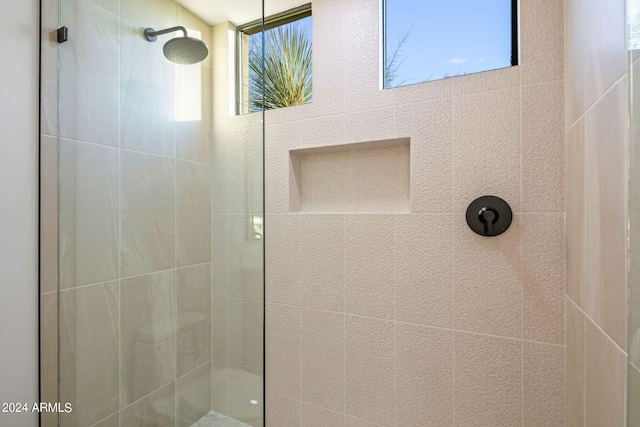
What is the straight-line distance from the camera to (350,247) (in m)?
1.21

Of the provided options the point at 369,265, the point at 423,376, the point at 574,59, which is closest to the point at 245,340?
the point at 369,265

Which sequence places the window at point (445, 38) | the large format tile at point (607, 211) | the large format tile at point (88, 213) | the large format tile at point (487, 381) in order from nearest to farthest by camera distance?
the large format tile at point (607, 211), the large format tile at point (88, 213), the large format tile at point (487, 381), the window at point (445, 38)

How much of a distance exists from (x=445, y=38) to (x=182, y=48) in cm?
96

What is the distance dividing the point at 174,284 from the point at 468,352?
0.98 m

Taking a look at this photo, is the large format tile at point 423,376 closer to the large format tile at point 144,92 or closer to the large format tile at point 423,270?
the large format tile at point 423,270

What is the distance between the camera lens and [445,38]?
117cm

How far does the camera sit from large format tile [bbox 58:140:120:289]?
84cm

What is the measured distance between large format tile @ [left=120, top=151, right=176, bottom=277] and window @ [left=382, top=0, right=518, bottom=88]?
0.91 m

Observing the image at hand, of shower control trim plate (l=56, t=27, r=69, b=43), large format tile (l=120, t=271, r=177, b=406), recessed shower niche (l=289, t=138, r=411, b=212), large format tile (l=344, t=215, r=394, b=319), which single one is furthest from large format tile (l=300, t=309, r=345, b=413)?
shower control trim plate (l=56, t=27, r=69, b=43)

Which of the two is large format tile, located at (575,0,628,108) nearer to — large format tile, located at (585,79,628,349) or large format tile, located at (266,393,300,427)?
large format tile, located at (585,79,628,349)

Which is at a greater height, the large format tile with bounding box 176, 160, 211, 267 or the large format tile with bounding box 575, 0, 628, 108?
the large format tile with bounding box 575, 0, 628, 108

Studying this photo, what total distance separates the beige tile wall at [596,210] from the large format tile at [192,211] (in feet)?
3.04

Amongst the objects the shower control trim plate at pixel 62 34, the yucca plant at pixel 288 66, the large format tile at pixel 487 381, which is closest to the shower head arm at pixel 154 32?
the shower control trim plate at pixel 62 34

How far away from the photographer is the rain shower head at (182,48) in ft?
2.72
